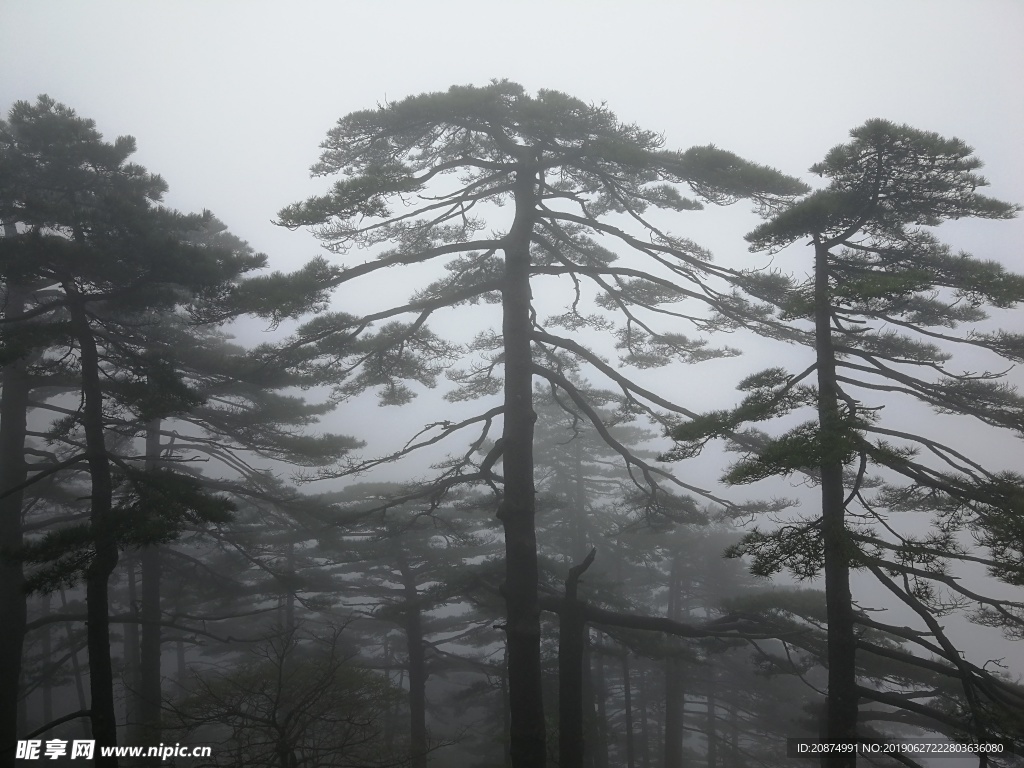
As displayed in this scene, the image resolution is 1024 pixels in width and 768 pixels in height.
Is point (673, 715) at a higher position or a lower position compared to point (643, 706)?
higher

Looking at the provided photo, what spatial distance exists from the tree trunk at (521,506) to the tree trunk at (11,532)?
7.37 m

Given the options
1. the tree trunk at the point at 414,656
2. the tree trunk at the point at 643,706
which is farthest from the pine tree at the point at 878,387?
the tree trunk at the point at 643,706

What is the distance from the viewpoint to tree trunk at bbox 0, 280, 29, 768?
9.40 m

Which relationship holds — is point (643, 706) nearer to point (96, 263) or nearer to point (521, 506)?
point (521, 506)

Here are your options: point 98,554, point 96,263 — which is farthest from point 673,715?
point 96,263

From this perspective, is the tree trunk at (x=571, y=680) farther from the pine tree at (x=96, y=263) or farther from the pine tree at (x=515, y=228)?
the pine tree at (x=96, y=263)

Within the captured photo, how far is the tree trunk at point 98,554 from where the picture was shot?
7.57 m

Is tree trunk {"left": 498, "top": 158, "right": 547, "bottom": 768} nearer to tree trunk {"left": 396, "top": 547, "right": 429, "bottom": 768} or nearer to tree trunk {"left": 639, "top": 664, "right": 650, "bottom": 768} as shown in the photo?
tree trunk {"left": 396, "top": 547, "right": 429, "bottom": 768}

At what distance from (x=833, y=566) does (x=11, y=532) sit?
42.3ft

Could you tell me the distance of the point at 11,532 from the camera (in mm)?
10203

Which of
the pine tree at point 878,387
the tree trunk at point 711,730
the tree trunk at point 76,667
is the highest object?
the pine tree at point 878,387

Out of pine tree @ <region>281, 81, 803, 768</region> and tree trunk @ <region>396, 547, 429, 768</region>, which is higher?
pine tree @ <region>281, 81, 803, 768</region>

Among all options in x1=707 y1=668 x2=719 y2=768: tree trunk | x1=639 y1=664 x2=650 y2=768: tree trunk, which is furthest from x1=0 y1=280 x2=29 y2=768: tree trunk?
x1=707 y1=668 x2=719 y2=768: tree trunk

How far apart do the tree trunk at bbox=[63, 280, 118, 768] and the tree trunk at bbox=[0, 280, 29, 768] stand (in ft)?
5.81
